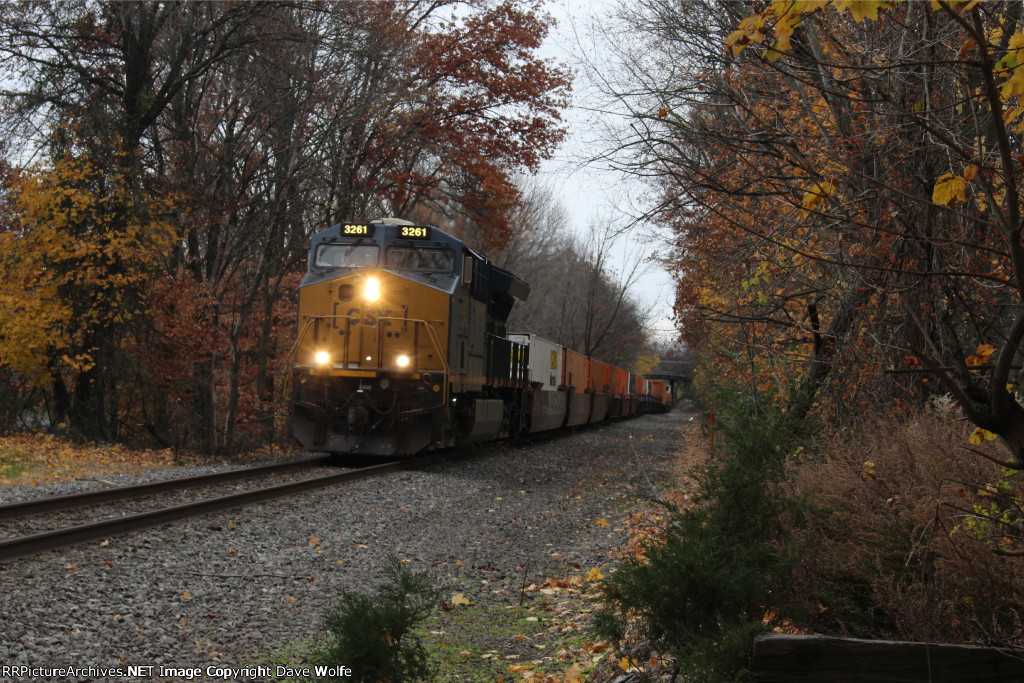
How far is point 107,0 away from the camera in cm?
1700

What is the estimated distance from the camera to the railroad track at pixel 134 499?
643cm

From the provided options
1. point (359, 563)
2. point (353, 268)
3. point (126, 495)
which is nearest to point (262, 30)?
point (353, 268)

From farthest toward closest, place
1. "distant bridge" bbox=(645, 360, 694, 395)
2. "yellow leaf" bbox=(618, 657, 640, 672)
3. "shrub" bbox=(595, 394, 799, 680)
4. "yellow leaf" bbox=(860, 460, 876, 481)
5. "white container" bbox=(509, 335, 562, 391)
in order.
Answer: "distant bridge" bbox=(645, 360, 694, 395), "white container" bbox=(509, 335, 562, 391), "yellow leaf" bbox=(860, 460, 876, 481), "yellow leaf" bbox=(618, 657, 640, 672), "shrub" bbox=(595, 394, 799, 680)

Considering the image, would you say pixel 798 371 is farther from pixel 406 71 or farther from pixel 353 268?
pixel 406 71

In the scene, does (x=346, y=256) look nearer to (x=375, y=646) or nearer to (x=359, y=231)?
(x=359, y=231)

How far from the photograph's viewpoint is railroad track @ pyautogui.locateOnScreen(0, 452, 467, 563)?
6434 millimetres

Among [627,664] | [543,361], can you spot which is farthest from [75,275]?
[627,664]

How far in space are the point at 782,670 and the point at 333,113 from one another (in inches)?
779

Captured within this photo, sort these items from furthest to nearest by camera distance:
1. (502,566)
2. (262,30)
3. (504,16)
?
(504,16)
(262,30)
(502,566)

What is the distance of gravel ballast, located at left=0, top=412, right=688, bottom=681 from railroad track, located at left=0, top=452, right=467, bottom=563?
0.56ft

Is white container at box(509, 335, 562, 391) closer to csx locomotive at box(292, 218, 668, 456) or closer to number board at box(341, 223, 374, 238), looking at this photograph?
csx locomotive at box(292, 218, 668, 456)

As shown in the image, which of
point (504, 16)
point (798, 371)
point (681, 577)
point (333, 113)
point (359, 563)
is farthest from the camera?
point (504, 16)

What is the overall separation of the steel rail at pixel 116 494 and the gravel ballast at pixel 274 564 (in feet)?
2.49

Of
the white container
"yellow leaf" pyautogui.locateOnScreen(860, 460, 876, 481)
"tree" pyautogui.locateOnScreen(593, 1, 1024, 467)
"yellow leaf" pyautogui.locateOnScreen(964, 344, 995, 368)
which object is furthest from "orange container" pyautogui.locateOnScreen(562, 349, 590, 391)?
"yellow leaf" pyautogui.locateOnScreen(964, 344, 995, 368)
